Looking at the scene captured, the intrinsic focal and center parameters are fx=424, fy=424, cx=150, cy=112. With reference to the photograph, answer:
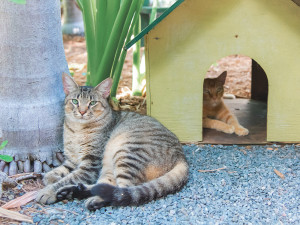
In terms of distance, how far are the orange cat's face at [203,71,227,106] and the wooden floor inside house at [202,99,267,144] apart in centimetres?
38

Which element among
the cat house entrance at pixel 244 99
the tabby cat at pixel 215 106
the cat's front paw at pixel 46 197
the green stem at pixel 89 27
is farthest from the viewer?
the tabby cat at pixel 215 106

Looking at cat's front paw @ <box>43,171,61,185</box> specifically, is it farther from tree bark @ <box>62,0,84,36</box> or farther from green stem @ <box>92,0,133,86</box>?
tree bark @ <box>62,0,84,36</box>

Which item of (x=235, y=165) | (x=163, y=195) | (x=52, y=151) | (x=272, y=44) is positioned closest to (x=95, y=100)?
(x=52, y=151)

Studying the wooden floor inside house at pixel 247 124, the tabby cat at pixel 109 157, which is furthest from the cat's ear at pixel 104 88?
the wooden floor inside house at pixel 247 124

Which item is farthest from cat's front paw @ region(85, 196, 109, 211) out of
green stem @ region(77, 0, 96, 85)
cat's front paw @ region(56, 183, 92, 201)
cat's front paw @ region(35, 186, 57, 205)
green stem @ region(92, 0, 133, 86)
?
green stem @ region(77, 0, 96, 85)

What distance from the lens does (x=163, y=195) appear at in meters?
3.06

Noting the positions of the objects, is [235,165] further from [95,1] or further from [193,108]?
[95,1]

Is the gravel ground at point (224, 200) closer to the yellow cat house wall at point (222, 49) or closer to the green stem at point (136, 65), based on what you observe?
the yellow cat house wall at point (222, 49)

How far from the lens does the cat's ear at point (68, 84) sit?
138 inches

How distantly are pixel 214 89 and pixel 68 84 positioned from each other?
1868 millimetres

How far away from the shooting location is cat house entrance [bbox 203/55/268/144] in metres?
4.34

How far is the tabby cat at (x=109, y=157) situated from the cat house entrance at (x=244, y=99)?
101 cm

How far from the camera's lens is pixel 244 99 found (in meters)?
5.76

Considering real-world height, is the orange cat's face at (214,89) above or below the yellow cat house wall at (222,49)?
below
